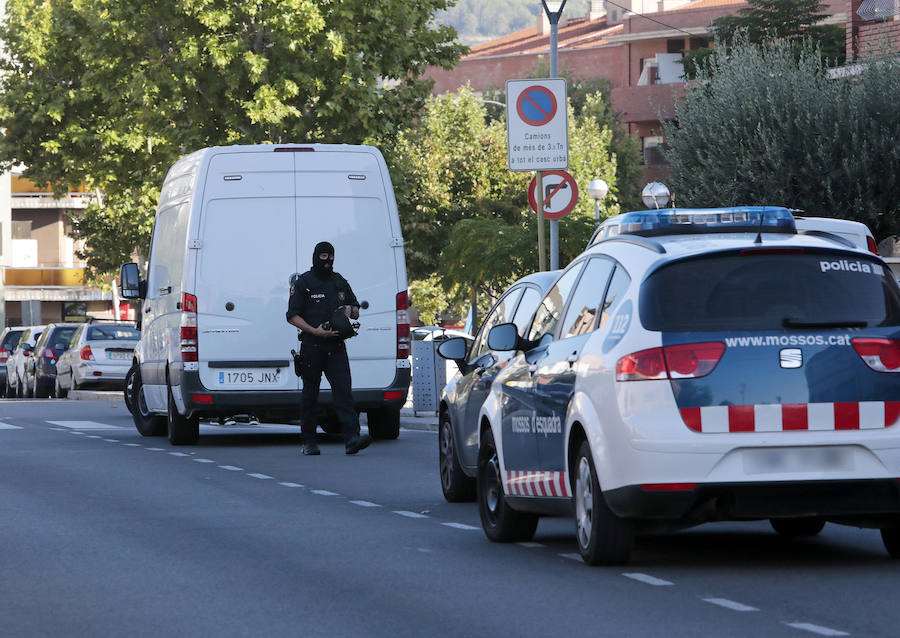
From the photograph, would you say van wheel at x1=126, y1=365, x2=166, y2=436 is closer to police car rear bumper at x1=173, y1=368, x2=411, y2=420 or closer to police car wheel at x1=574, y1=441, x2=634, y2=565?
police car rear bumper at x1=173, y1=368, x2=411, y2=420

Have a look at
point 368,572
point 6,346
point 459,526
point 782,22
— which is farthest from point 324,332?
point 782,22

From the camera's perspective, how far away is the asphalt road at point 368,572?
7.43 m

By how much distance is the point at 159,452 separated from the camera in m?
18.4

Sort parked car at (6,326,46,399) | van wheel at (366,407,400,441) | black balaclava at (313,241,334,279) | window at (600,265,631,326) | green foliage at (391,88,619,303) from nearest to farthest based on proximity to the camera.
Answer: window at (600,265,631,326) → black balaclava at (313,241,334,279) → van wheel at (366,407,400,441) → parked car at (6,326,46,399) → green foliage at (391,88,619,303)

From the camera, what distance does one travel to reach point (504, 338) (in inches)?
397

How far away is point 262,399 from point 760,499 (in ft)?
34.7

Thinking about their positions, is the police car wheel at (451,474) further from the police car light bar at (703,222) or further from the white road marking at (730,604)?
the white road marking at (730,604)

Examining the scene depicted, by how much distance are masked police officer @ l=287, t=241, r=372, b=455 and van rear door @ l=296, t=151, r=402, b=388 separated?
3.65 feet

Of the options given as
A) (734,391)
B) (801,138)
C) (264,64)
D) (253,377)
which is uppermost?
(264,64)

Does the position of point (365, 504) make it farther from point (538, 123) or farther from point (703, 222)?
point (538, 123)

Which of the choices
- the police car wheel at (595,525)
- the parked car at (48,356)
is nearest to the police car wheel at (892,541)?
the police car wheel at (595,525)

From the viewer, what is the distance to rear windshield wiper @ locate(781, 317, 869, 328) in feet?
28.2

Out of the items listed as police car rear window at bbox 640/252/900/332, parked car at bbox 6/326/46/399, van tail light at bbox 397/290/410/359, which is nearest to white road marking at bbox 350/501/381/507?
police car rear window at bbox 640/252/900/332

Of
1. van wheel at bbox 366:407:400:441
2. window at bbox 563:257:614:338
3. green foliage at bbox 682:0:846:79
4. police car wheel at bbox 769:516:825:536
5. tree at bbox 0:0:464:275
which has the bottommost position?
van wheel at bbox 366:407:400:441
